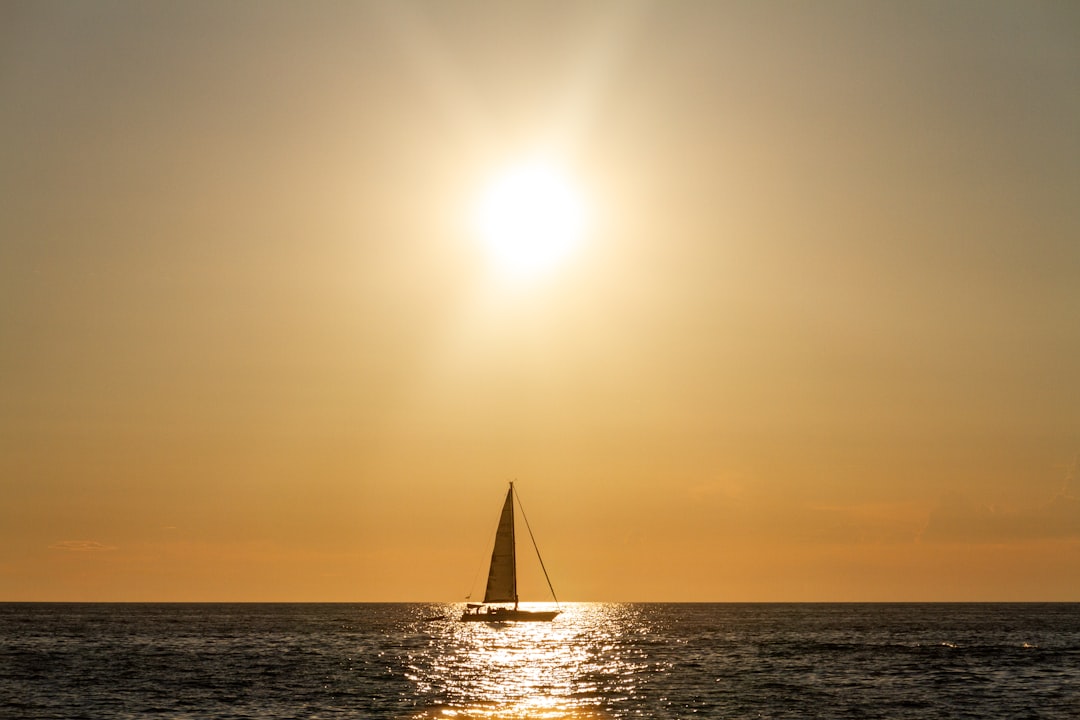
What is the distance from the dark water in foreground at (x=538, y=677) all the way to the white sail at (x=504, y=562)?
243 inches

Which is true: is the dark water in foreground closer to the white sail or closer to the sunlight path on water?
the sunlight path on water

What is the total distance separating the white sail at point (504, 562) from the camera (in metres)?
Result: 154

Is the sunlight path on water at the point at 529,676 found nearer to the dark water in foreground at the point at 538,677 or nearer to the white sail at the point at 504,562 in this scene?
the dark water in foreground at the point at 538,677

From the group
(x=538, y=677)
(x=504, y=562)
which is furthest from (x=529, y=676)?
(x=504, y=562)

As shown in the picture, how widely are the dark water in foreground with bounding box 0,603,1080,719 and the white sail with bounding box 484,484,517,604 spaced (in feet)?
20.2

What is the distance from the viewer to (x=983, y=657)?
122750 millimetres

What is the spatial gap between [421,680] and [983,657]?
64.4 meters

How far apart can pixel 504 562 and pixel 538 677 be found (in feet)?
201

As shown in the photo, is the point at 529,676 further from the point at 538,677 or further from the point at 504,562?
the point at 504,562

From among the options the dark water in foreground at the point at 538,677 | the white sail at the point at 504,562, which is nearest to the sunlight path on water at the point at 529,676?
the dark water in foreground at the point at 538,677

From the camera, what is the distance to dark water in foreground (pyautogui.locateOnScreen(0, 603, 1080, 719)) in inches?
2926

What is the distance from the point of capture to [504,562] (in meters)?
155

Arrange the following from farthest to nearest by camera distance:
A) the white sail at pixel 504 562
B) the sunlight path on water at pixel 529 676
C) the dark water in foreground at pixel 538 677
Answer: the white sail at pixel 504 562
the dark water in foreground at pixel 538 677
the sunlight path on water at pixel 529 676

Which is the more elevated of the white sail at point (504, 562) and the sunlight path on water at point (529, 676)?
the white sail at point (504, 562)
